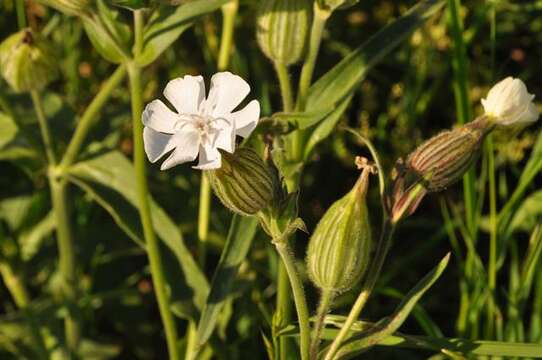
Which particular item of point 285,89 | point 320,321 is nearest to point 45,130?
point 285,89

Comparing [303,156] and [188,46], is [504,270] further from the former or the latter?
[188,46]

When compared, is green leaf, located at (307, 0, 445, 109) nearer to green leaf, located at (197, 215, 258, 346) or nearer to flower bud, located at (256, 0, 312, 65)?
flower bud, located at (256, 0, 312, 65)

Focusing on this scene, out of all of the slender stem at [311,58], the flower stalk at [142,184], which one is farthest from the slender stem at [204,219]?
the slender stem at [311,58]

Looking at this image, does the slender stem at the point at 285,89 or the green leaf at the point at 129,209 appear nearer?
the slender stem at the point at 285,89

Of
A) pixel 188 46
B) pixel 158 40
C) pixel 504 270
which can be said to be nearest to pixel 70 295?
pixel 158 40

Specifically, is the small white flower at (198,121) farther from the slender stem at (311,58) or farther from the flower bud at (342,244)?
the slender stem at (311,58)

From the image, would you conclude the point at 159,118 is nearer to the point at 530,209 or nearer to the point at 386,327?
the point at 386,327

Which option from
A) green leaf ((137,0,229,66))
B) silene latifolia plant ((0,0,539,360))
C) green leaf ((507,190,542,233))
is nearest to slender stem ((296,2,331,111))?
silene latifolia plant ((0,0,539,360))
